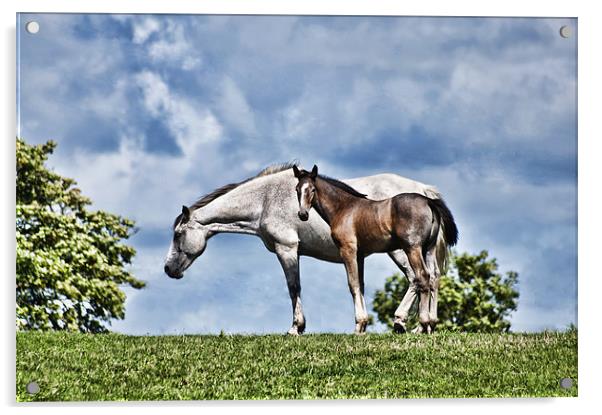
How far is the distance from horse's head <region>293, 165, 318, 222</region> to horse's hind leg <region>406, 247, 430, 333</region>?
1072 millimetres

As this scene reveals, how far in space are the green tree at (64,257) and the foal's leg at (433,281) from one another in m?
2.85

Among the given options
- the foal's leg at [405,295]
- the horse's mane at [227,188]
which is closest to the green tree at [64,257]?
the horse's mane at [227,188]

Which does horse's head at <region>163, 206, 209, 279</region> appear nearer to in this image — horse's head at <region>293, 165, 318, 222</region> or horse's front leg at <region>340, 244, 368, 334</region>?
horse's head at <region>293, 165, 318, 222</region>

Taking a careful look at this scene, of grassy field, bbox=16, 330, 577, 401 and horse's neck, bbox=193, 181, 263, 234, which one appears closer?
grassy field, bbox=16, 330, 577, 401

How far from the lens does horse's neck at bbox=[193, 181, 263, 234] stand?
1005 centimetres

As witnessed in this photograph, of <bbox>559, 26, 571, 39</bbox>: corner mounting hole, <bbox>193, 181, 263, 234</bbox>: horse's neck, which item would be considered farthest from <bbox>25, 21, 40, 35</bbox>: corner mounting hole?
<bbox>559, 26, 571, 39</bbox>: corner mounting hole

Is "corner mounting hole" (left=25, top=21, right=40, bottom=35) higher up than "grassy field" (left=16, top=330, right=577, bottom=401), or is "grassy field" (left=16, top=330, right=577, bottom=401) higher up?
"corner mounting hole" (left=25, top=21, right=40, bottom=35)

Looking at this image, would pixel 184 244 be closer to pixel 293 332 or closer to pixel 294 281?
pixel 294 281

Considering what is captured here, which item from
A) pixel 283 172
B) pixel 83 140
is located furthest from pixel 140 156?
pixel 283 172

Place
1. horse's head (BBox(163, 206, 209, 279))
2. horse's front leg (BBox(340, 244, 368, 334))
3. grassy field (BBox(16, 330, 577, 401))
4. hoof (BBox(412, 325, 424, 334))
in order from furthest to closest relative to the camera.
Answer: hoof (BBox(412, 325, 424, 334))
horse's front leg (BBox(340, 244, 368, 334))
horse's head (BBox(163, 206, 209, 279))
grassy field (BBox(16, 330, 577, 401))

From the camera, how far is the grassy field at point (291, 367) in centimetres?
888

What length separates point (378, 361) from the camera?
30.1 feet
